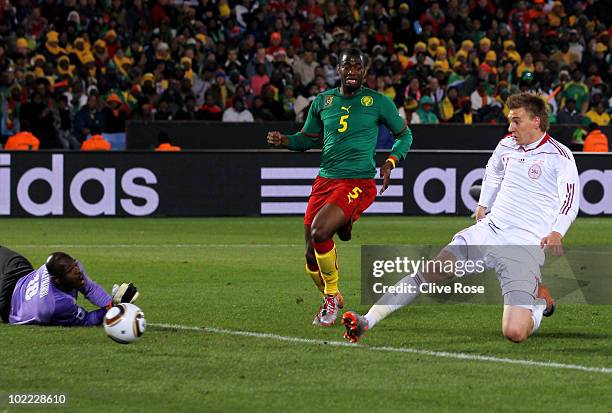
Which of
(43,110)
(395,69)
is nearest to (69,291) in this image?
(43,110)

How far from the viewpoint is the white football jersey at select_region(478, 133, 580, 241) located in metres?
8.52

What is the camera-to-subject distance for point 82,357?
25.7ft

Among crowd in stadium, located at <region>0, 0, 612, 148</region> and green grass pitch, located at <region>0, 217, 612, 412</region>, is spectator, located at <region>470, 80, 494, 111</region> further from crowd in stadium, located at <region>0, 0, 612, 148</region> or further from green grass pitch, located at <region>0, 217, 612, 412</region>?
green grass pitch, located at <region>0, 217, 612, 412</region>

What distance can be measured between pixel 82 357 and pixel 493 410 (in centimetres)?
280

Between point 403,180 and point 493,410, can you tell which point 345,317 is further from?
point 403,180

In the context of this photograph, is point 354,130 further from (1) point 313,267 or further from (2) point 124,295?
(2) point 124,295

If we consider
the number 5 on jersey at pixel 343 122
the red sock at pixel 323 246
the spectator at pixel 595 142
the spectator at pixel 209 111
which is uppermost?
the number 5 on jersey at pixel 343 122

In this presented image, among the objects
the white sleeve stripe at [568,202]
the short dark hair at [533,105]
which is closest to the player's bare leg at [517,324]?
the white sleeve stripe at [568,202]

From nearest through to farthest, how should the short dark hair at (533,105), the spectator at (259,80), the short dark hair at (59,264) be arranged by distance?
the short dark hair at (533,105)
the short dark hair at (59,264)
the spectator at (259,80)

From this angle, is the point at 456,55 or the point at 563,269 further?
the point at 456,55

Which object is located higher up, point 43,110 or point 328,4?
point 328,4

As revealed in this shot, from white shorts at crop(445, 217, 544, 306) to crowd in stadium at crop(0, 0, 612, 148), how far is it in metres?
15.4

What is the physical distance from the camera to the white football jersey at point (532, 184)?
28.0 ft

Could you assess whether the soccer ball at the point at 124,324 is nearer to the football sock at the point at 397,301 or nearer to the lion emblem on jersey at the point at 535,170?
the football sock at the point at 397,301
